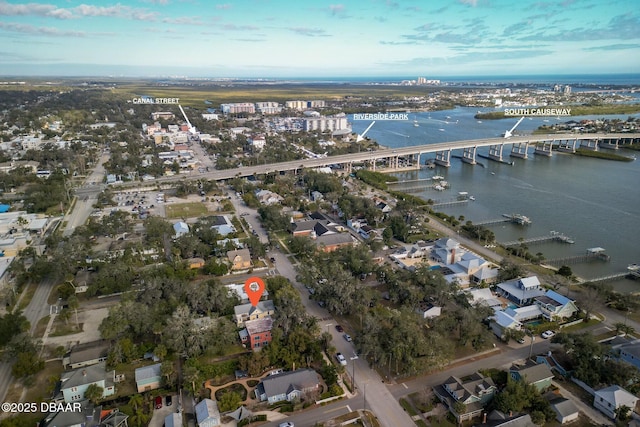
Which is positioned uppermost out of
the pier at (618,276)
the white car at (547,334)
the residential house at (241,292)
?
the residential house at (241,292)

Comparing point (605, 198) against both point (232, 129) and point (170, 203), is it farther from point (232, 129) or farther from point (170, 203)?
point (232, 129)

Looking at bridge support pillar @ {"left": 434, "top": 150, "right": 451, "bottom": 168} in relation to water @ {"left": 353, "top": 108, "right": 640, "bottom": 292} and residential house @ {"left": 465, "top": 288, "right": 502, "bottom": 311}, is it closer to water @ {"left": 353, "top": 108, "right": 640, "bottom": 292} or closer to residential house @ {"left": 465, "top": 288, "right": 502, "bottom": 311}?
water @ {"left": 353, "top": 108, "right": 640, "bottom": 292}

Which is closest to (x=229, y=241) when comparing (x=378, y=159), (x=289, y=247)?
(x=289, y=247)

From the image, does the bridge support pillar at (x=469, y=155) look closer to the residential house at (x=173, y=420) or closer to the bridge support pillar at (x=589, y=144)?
the bridge support pillar at (x=589, y=144)

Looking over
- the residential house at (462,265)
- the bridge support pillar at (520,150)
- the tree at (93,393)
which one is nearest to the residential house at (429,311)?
the residential house at (462,265)

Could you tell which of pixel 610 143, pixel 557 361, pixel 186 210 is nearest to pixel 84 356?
pixel 557 361

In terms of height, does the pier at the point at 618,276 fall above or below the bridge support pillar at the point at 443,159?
below
